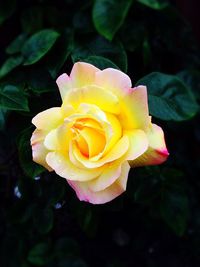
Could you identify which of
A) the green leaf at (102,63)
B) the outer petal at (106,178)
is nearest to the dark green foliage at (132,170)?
the green leaf at (102,63)

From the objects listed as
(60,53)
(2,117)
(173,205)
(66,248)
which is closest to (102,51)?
(60,53)

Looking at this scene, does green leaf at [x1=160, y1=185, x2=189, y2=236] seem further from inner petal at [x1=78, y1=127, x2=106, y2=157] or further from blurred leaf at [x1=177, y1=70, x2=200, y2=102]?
inner petal at [x1=78, y1=127, x2=106, y2=157]

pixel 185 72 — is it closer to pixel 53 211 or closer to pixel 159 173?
pixel 159 173

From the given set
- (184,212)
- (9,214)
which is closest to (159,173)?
(184,212)

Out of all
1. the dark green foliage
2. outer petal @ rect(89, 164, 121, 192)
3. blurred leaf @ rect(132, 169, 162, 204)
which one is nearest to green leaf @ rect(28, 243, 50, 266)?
the dark green foliage

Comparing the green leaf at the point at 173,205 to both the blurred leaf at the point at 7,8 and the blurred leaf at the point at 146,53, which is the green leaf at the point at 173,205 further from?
the blurred leaf at the point at 7,8
